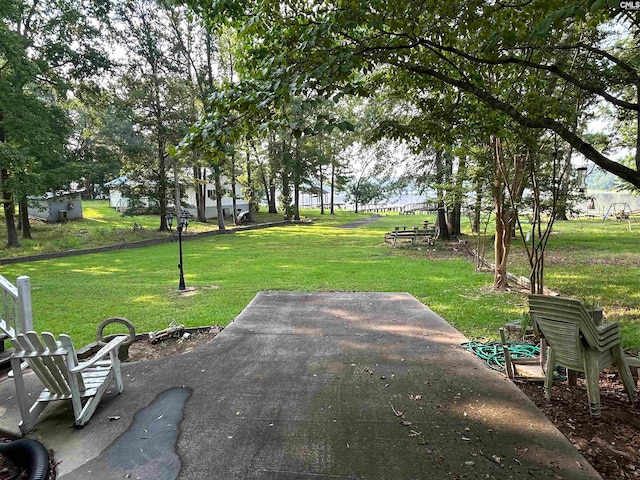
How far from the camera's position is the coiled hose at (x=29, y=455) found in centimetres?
233

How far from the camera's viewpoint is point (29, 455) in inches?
98.0

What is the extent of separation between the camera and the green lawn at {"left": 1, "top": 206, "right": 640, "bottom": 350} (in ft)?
20.1

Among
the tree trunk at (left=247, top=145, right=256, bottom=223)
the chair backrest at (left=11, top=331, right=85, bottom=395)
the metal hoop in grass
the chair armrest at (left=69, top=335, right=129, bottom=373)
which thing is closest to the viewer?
the chair backrest at (left=11, top=331, right=85, bottom=395)

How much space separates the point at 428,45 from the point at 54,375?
152 inches

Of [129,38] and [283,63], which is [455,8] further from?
[129,38]

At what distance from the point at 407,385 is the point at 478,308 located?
3434 mm

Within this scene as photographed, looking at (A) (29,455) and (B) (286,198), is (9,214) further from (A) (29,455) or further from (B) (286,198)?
(B) (286,198)

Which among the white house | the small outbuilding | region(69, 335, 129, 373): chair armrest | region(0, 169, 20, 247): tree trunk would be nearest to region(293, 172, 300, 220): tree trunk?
the white house

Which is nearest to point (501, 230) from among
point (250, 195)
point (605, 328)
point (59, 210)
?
point (605, 328)

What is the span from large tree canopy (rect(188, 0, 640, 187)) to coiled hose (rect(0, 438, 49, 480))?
2.33 metres

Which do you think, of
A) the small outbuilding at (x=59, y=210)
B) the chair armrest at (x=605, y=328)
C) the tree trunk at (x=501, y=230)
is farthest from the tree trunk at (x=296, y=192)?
the chair armrest at (x=605, y=328)

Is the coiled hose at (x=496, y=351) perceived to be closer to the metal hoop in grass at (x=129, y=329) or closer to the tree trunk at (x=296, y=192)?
the metal hoop in grass at (x=129, y=329)

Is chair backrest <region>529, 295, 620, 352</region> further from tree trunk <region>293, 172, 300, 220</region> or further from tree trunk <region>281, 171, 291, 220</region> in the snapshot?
tree trunk <region>281, 171, 291, 220</region>

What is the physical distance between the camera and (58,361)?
2.83 m
